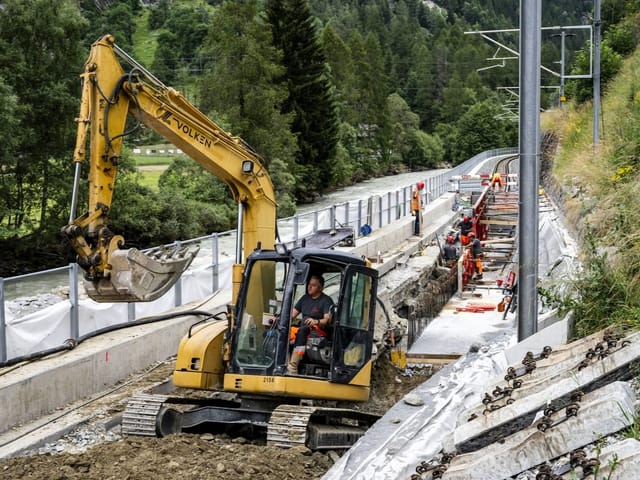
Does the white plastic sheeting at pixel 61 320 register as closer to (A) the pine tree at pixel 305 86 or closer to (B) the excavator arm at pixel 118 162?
(B) the excavator arm at pixel 118 162

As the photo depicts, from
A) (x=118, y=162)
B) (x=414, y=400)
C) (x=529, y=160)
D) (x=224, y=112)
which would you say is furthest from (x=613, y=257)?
(x=224, y=112)

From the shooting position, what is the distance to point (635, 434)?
5926 millimetres

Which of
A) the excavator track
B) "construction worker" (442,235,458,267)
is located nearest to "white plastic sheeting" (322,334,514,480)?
the excavator track

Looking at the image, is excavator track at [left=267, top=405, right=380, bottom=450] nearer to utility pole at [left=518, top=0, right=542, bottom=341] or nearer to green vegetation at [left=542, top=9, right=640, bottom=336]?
utility pole at [left=518, top=0, right=542, bottom=341]

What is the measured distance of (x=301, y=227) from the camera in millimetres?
25719

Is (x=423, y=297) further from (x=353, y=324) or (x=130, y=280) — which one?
(x=130, y=280)

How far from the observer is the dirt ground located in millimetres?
9531

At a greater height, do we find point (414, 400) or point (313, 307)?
point (313, 307)

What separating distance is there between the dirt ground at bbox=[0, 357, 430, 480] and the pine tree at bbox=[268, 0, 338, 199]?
57116 millimetres

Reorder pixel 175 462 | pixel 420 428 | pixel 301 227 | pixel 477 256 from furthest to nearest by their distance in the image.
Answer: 1. pixel 477 256
2. pixel 301 227
3. pixel 175 462
4. pixel 420 428

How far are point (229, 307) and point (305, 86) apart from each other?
59054 mm

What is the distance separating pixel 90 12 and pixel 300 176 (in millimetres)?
115539

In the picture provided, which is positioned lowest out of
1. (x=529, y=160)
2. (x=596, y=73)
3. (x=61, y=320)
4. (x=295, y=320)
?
(x=61, y=320)

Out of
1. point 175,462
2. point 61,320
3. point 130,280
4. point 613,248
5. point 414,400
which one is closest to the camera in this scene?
point 414,400
